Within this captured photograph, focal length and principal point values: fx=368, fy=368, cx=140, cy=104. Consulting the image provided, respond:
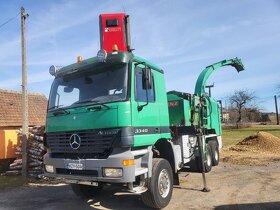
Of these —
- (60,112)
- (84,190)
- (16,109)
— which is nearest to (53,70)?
(60,112)

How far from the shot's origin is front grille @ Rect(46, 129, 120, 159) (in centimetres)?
672

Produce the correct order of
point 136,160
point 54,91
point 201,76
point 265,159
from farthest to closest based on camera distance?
1. point 265,159
2. point 201,76
3. point 54,91
4. point 136,160

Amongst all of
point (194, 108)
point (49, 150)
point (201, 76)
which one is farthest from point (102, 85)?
point (201, 76)

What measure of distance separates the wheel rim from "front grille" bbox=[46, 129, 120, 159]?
4.84ft

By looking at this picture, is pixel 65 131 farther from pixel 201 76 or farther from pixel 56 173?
pixel 201 76

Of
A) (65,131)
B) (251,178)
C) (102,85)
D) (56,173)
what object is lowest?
(251,178)

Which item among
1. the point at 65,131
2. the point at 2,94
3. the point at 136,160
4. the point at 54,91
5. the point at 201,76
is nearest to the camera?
the point at 136,160

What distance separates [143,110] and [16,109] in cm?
1848

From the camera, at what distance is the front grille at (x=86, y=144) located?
672cm

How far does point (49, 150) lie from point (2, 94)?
18010 mm

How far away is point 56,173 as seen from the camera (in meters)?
7.47

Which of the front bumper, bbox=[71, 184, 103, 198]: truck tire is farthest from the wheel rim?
bbox=[71, 184, 103, 198]: truck tire

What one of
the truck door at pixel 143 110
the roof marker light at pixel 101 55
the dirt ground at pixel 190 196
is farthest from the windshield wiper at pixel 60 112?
the dirt ground at pixel 190 196

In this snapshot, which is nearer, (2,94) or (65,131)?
(65,131)
